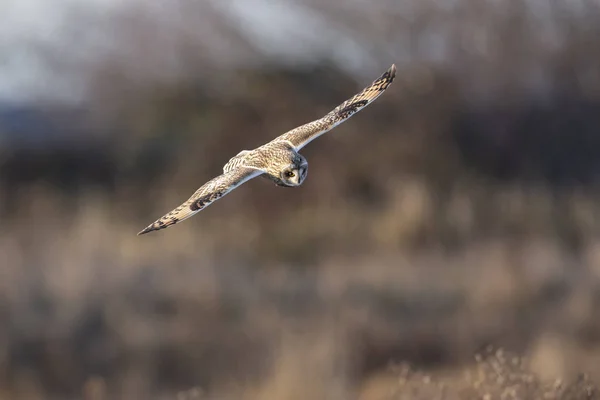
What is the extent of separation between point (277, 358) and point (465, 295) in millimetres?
1992

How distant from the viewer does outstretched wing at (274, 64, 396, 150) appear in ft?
9.46

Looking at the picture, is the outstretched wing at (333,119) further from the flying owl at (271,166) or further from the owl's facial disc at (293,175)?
the owl's facial disc at (293,175)

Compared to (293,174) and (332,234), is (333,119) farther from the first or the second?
(332,234)

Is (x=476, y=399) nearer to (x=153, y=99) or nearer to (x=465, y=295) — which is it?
(x=465, y=295)

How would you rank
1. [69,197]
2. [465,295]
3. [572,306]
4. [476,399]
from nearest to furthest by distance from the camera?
[476,399] < [572,306] < [465,295] < [69,197]

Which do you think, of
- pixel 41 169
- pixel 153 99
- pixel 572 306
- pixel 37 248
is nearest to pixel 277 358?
pixel 572 306

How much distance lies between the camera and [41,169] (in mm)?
8180

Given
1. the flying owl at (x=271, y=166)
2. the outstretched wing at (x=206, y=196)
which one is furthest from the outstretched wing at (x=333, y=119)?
the outstretched wing at (x=206, y=196)

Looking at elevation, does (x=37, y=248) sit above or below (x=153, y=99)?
below

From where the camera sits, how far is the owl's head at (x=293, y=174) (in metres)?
2.57

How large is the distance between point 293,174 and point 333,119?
45 cm

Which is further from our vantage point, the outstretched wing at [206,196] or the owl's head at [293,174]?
the owl's head at [293,174]

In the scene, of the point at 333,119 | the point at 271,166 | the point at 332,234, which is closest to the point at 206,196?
the point at 271,166

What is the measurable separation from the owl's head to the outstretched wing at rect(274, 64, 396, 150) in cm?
17
